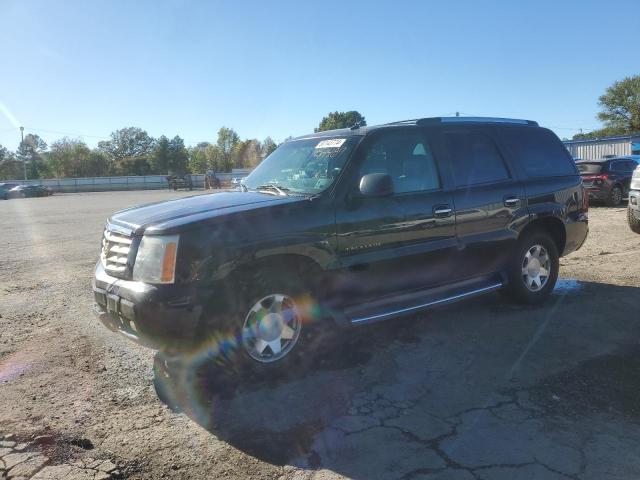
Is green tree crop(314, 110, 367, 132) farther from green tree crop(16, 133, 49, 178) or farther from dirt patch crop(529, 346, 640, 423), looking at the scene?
dirt patch crop(529, 346, 640, 423)

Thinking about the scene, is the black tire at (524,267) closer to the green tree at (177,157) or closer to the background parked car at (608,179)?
the background parked car at (608,179)

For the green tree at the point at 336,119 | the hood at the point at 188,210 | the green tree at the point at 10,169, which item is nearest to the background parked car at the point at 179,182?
the green tree at the point at 336,119

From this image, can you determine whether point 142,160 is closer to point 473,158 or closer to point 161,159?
point 161,159

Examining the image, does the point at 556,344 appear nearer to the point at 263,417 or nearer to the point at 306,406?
the point at 306,406

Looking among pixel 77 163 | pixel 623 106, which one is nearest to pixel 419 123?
pixel 623 106

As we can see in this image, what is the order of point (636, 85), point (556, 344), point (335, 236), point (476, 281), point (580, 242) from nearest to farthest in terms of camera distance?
point (335, 236) → point (556, 344) → point (476, 281) → point (580, 242) → point (636, 85)

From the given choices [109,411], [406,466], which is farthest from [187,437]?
[406,466]

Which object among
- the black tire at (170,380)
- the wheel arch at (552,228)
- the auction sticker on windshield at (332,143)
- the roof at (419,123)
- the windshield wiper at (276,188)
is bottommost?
the black tire at (170,380)

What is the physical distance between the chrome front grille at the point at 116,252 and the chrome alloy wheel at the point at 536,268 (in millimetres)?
4167

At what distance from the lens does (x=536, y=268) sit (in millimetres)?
5887

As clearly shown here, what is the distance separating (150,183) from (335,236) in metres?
73.6

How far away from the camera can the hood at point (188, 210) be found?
3766 millimetres

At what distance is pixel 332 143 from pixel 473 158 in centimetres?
156

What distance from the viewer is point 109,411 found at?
3555mm
